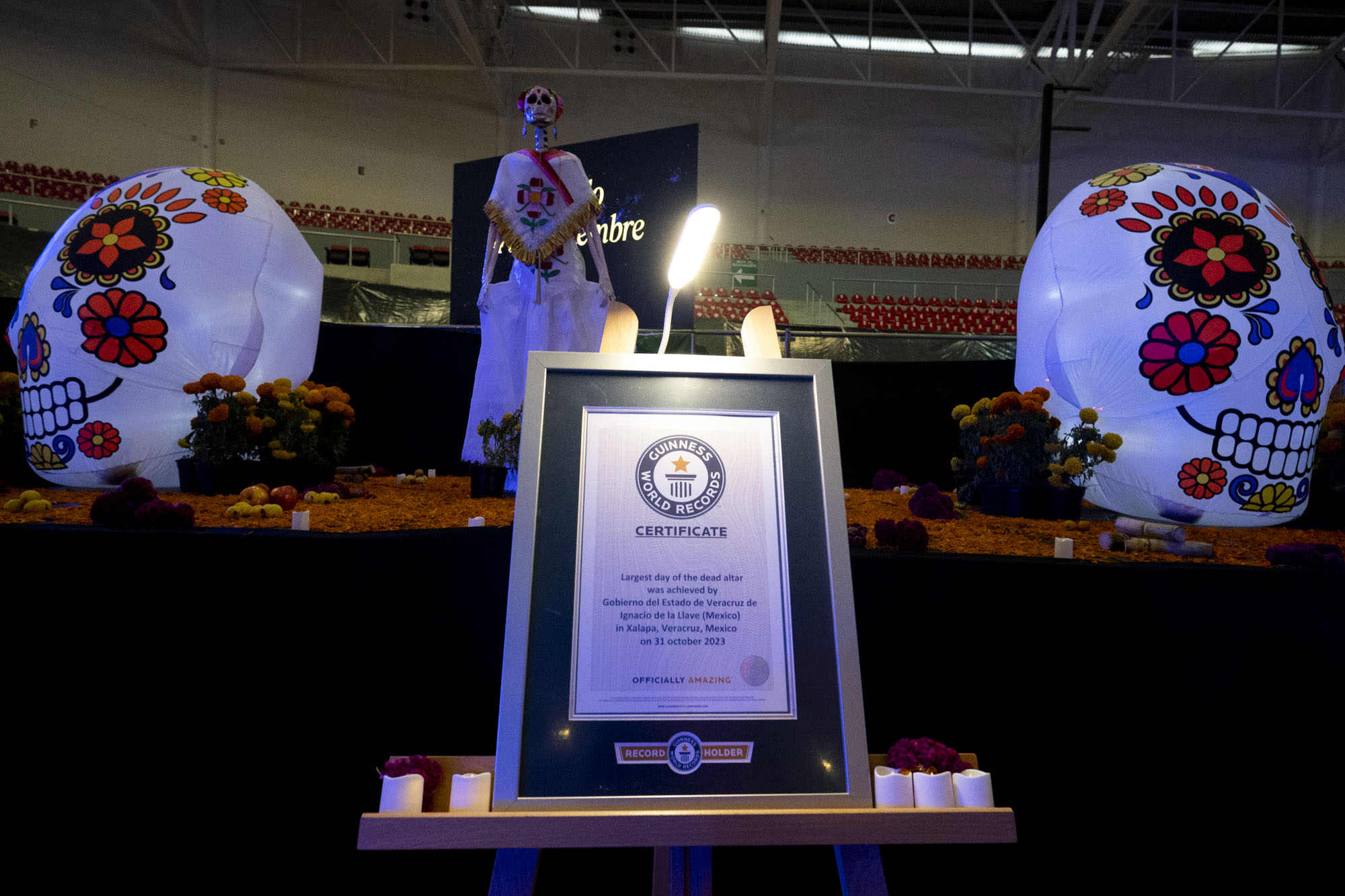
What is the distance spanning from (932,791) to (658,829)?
1.08 ft

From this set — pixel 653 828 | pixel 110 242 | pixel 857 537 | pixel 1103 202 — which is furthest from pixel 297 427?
pixel 1103 202

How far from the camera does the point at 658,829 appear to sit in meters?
0.89

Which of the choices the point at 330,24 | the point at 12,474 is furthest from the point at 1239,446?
the point at 330,24

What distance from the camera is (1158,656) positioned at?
1775 mm

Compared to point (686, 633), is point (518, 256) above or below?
above

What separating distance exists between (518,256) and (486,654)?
7.30 feet

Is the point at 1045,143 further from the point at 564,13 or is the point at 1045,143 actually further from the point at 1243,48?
the point at 564,13

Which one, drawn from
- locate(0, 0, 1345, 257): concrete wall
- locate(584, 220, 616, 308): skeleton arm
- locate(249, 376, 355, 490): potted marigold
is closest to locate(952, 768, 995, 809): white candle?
locate(584, 220, 616, 308): skeleton arm

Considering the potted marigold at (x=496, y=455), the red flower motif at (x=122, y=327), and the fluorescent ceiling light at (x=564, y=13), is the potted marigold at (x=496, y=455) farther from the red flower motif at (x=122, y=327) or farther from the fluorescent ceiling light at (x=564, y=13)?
the fluorescent ceiling light at (x=564, y=13)

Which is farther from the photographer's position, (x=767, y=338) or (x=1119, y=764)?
(x=1119, y=764)

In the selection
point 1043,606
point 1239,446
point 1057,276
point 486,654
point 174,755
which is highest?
point 1057,276

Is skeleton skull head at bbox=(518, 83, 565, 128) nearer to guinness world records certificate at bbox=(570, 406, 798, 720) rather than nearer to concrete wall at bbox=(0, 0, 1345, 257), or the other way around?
guinness world records certificate at bbox=(570, 406, 798, 720)

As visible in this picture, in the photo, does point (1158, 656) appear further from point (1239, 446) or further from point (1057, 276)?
point (1057, 276)

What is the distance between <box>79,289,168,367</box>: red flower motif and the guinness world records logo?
9.61 ft
